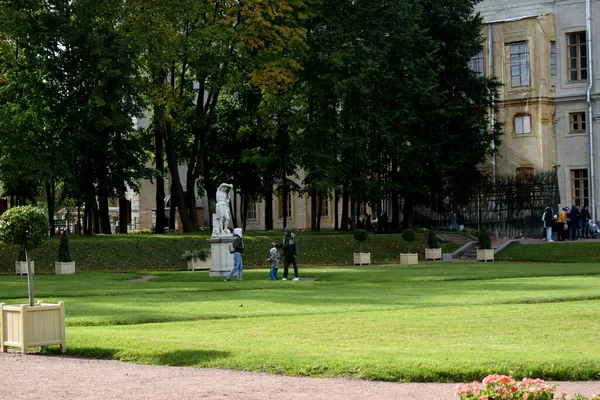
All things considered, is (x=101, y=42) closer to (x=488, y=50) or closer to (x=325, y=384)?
(x=488, y=50)

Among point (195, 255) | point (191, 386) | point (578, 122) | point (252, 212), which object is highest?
point (578, 122)

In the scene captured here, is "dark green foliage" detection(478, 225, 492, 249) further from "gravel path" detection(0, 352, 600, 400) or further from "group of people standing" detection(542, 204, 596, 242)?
"gravel path" detection(0, 352, 600, 400)

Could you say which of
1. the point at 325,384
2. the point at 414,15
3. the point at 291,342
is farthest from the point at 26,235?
the point at 414,15

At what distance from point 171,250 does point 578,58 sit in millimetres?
29431

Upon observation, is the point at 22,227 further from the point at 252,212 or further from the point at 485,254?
the point at 252,212

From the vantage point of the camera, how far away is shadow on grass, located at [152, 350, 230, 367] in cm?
1348

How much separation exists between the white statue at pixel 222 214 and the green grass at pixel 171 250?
6.56 m

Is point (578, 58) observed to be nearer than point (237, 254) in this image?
No

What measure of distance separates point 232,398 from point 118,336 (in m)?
6.27

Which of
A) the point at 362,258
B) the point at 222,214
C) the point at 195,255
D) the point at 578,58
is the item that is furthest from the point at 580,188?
the point at 222,214

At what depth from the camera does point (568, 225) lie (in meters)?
53.1

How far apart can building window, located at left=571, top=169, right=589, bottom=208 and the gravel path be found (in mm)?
50855

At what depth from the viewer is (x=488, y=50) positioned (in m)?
63.7

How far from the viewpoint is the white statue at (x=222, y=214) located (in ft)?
125
